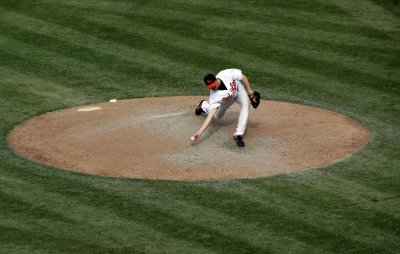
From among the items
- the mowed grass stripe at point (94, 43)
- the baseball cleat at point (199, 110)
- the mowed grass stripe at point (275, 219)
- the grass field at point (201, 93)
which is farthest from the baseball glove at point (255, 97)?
the mowed grass stripe at point (94, 43)

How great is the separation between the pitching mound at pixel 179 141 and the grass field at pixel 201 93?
0.40 meters

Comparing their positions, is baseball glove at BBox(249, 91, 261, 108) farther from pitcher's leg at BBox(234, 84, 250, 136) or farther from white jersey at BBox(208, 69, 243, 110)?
white jersey at BBox(208, 69, 243, 110)

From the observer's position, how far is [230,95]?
19.1 meters

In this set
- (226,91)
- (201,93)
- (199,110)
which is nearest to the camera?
(226,91)

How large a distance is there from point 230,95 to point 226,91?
0.11 meters

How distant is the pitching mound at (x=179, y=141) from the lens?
1827 centimetres

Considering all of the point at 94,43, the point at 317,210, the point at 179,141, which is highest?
the point at 317,210

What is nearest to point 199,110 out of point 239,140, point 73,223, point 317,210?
point 239,140

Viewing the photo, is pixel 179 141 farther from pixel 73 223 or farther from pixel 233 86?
pixel 73 223

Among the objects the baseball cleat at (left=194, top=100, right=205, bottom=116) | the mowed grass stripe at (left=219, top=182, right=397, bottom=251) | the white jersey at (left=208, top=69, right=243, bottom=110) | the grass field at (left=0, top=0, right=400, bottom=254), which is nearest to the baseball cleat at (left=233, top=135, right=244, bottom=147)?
the white jersey at (left=208, top=69, right=243, bottom=110)

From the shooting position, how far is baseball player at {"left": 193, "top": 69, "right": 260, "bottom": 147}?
61.7 feet

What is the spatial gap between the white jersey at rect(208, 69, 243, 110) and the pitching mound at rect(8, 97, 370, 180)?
0.74 metres

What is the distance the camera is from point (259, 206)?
643 inches

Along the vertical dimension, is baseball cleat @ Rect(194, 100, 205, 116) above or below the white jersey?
below
